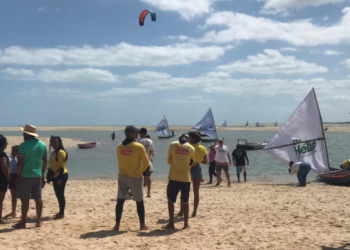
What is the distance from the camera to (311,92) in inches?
527

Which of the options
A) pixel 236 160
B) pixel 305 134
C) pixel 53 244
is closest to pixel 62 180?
pixel 53 244

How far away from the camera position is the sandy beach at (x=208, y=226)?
521 cm

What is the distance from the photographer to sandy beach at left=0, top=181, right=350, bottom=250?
5.21 metres

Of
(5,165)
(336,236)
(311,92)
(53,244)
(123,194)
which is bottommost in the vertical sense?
(336,236)

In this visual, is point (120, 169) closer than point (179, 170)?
Yes

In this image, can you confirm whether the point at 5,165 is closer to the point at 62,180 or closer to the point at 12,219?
the point at 62,180

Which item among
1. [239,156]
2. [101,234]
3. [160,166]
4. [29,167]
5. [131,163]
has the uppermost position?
[29,167]

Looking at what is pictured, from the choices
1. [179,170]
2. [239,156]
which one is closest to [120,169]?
[179,170]

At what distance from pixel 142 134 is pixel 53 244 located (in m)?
3.66

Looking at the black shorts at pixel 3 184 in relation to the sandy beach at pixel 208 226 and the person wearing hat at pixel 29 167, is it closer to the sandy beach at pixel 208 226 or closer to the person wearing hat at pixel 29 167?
the person wearing hat at pixel 29 167

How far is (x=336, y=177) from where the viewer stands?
12836 mm

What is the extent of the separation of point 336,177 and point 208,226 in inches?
340

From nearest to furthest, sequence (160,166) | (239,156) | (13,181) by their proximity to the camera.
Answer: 1. (13,181)
2. (239,156)
3. (160,166)

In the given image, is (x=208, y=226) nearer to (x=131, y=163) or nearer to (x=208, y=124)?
(x=131, y=163)
